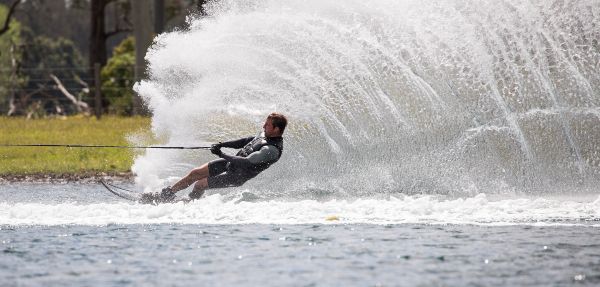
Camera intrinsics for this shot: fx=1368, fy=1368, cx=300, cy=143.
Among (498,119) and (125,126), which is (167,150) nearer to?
(498,119)

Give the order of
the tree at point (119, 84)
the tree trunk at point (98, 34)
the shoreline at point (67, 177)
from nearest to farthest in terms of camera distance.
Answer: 1. the shoreline at point (67, 177)
2. the tree at point (119, 84)
3. the tree trunk at point (98, 34)

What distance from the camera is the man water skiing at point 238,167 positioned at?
53.9ft

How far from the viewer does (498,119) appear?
18141 mm

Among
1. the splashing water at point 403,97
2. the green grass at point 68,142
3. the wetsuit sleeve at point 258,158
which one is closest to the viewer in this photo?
the wetsuit sleeve at point 258,158

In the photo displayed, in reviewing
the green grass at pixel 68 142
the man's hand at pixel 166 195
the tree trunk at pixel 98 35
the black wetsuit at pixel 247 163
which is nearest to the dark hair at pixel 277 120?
the black wetsuit at pixel 247 163

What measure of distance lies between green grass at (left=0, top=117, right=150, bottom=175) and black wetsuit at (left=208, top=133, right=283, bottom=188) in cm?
744

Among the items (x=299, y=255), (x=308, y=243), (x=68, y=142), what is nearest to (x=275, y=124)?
(x=308, y=243)

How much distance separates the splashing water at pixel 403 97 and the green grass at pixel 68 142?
507 centimetres

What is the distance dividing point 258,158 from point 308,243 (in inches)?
131

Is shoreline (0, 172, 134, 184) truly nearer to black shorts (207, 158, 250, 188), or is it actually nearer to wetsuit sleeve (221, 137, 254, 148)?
wetsuit sleeve (221, 137, 254, 148)

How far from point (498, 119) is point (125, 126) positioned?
14.7m

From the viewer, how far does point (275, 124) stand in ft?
54.4

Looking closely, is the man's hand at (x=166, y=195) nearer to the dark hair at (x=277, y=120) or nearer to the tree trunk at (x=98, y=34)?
the dark hair at (x=277, y=120)

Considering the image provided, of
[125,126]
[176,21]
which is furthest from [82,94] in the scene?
[176,21]
